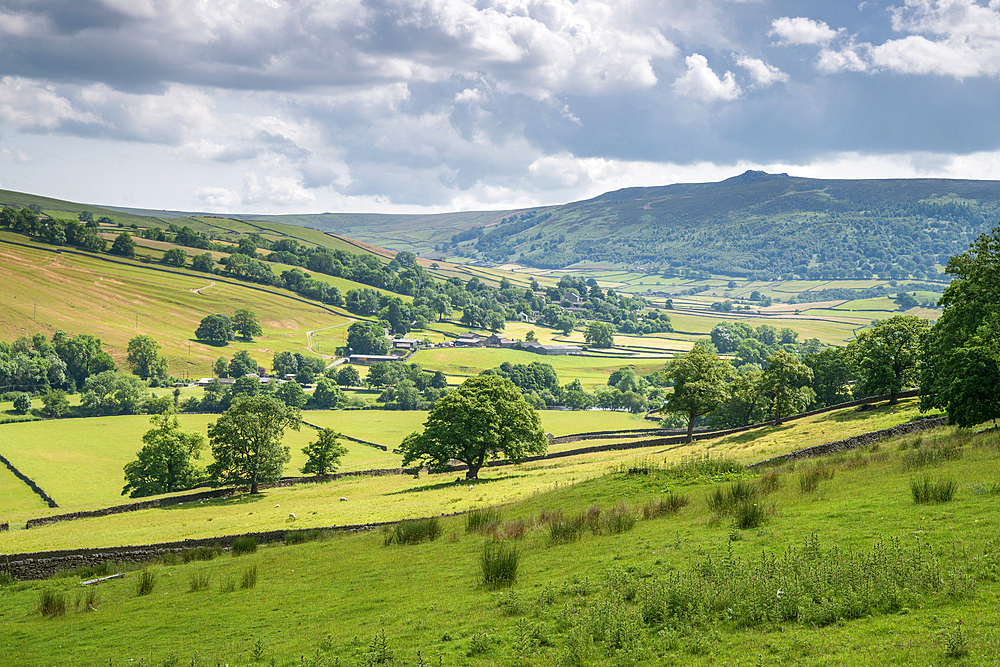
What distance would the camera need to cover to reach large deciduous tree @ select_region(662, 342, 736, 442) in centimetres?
5978

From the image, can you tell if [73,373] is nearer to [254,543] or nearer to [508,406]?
[508,406]

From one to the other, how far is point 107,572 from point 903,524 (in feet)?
91.0

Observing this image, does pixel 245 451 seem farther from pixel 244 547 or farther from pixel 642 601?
pixel 642 601

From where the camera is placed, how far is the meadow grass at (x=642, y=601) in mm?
9578

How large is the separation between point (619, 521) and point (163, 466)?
6120 centimetres

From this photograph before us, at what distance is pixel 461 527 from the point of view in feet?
74.3

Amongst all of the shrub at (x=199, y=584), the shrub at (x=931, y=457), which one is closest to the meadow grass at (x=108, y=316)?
the shrub at (x=199, y=584)

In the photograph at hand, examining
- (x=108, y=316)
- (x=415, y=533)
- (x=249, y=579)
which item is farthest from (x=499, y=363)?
(x=249, y=579)

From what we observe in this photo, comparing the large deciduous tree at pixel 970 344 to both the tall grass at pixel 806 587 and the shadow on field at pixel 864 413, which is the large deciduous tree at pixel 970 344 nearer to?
the shadow on field at pixel 864 413

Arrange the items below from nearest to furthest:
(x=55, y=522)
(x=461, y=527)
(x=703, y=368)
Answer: (x=461, y=527) → (x=55, y=522) → (x=703, y=368)

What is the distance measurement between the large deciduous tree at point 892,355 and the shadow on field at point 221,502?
49.0 meters

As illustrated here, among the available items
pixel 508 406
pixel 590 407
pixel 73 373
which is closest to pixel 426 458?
pixel 508 406

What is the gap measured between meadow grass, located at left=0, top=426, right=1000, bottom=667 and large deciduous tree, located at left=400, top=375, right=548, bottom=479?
31.0 metres

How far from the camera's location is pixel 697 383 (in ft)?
196
